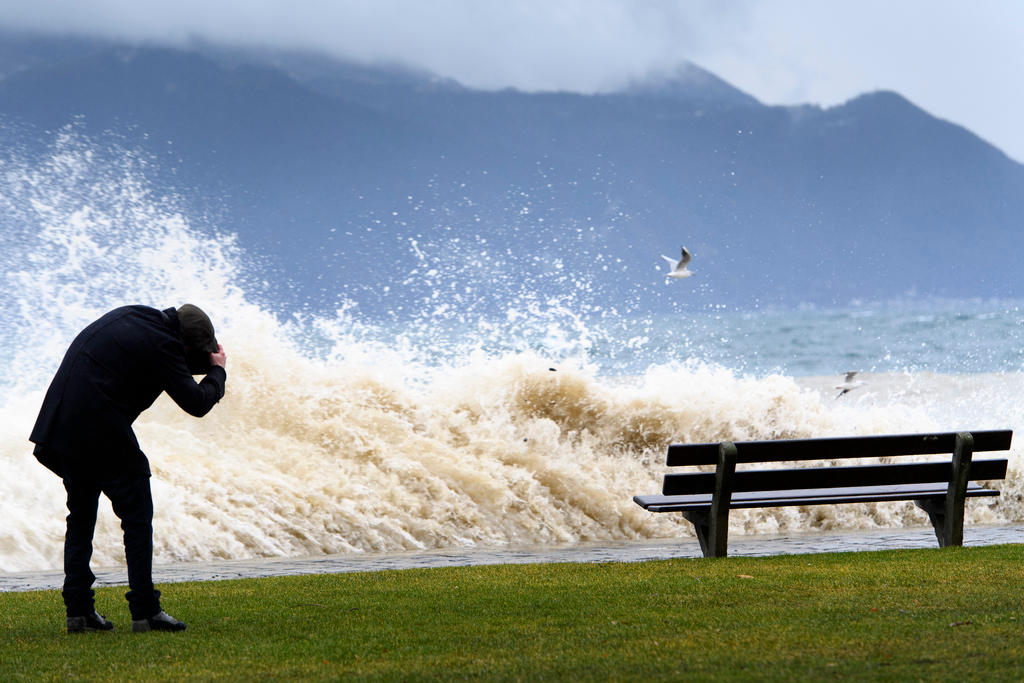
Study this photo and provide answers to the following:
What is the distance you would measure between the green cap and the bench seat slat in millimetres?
3085

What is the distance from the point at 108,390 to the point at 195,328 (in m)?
0.42

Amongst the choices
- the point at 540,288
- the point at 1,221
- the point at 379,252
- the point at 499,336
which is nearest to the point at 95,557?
the point at 1,221

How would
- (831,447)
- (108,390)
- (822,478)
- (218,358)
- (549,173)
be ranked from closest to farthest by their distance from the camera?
1. (108,390)
2. (218,358)
3. (831,447)
4. (822,478)
5. (549,173)

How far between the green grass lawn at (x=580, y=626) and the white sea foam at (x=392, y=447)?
2714mm

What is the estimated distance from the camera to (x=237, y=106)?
125875mm

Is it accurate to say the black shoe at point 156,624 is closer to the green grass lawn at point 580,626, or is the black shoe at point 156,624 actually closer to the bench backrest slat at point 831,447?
the green grass lawn at point 580,626

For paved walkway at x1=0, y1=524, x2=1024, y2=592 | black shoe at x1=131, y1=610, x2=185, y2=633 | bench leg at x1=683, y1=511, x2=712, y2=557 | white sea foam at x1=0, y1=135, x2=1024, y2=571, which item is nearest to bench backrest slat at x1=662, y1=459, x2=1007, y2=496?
bench leg at x1=683, y1=511, x2=712, y2=557

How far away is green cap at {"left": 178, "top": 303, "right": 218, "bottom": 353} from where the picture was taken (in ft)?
16.0

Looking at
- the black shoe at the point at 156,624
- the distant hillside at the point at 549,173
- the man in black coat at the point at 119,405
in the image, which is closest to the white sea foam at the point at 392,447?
the black shoe at the point at 156,624

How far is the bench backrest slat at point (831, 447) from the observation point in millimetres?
6969

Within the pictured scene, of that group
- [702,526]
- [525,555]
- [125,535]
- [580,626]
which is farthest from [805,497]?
[125,535]

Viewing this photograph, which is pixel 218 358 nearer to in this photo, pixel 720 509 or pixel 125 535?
pixel 125 535

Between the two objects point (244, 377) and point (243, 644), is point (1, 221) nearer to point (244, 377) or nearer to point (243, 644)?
point (244, 377)

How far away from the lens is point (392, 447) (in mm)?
11086
